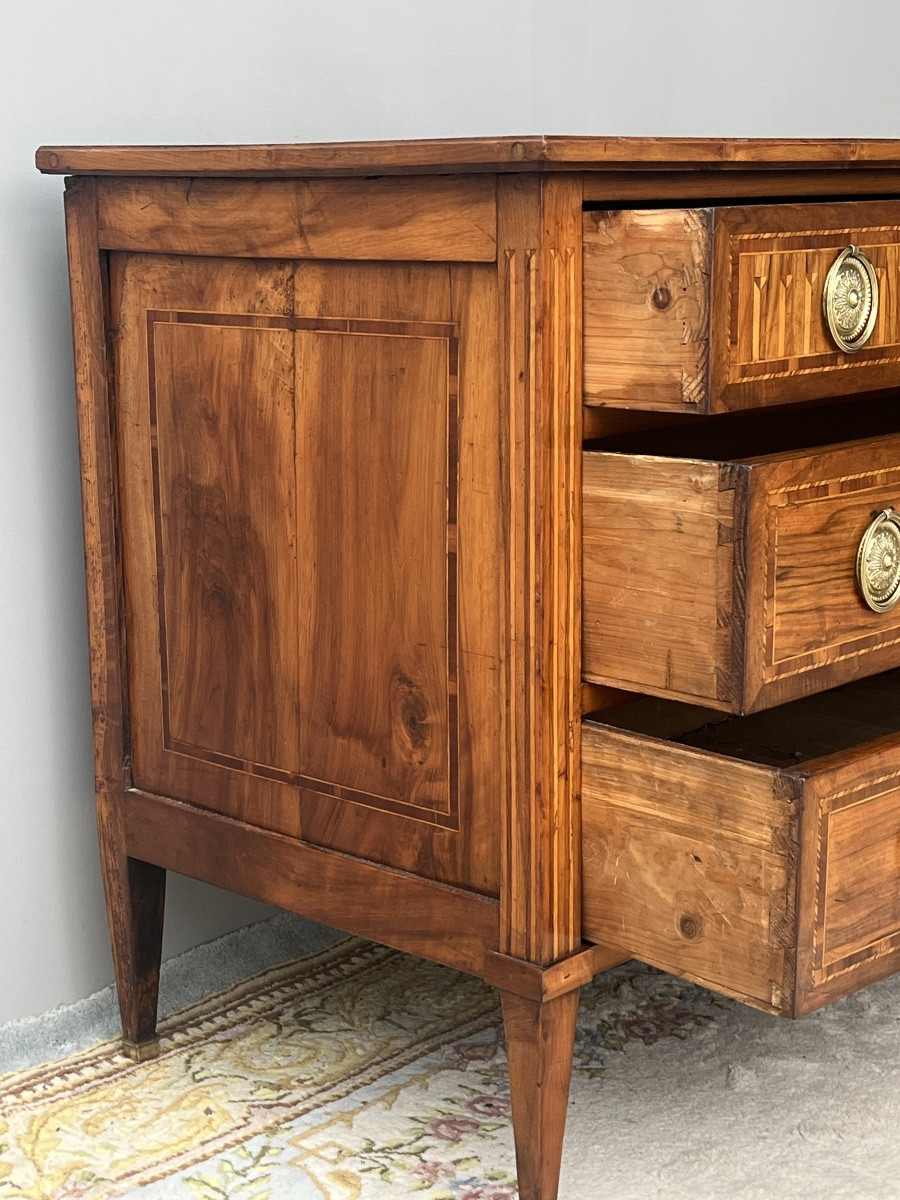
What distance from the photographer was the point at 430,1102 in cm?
127

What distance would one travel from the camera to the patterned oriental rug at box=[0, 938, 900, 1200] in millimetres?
1157

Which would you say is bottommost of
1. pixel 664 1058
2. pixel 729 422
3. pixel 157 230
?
pixel 664 1058

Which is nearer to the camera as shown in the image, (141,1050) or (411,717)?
(411,717)

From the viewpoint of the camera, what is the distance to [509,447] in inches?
38.8

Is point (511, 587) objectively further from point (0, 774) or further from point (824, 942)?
point (0, 774)

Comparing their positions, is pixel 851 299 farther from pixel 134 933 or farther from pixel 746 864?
pixel 134 933

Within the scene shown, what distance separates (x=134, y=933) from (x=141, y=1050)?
11 cm

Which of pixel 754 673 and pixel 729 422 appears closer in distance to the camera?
pixel 754 673

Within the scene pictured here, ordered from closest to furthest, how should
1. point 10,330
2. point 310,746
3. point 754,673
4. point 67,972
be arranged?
point 754,673, point 310,746, point 10,330, point 67,972

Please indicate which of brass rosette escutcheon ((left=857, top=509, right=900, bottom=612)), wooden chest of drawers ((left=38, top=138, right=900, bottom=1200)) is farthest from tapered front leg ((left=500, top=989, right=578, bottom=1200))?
brass rosette escutcheon ((left=857, top=509, right=900, bottom=612))

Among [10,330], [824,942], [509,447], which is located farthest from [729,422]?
[10,330]

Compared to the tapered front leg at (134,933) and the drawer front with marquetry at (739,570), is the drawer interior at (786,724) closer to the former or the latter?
the drawer front with marquetry at (739,570)

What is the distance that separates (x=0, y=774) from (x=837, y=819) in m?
0.71

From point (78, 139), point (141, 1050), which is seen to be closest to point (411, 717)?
point (141, 1050)
